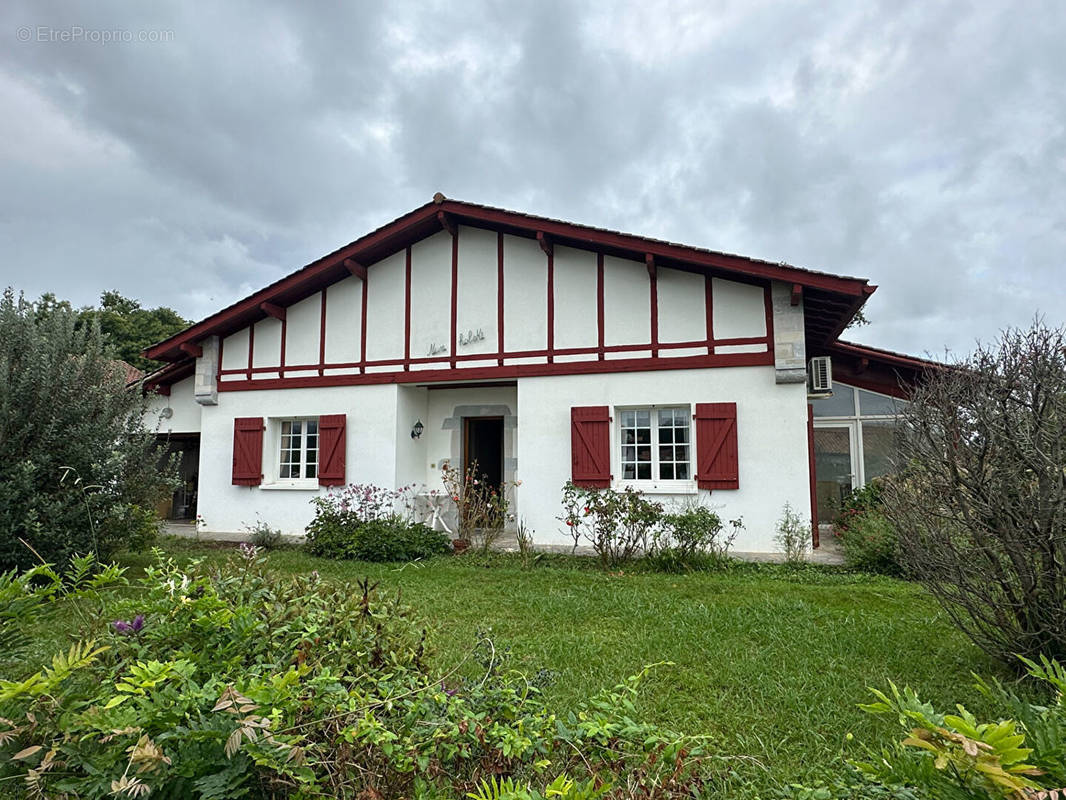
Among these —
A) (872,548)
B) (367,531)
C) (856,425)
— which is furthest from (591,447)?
(856,425)

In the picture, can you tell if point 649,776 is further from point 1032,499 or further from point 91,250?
point 91,250

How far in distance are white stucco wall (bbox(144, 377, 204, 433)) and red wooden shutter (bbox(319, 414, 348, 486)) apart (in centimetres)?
350

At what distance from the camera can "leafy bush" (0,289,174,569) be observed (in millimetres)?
5570

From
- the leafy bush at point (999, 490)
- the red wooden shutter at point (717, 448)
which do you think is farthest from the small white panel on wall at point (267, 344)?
the leafy bush at point (999, 490)

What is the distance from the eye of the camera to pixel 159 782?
129cm

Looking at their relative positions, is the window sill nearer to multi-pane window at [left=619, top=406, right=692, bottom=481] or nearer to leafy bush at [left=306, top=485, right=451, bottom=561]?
multi-pane window at [left=619, top=406, right=692, bottom=481]

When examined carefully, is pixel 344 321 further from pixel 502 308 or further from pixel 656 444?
pixel 656 444

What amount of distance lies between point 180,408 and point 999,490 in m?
13.0

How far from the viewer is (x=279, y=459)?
10.5 meters

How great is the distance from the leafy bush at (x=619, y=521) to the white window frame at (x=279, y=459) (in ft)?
15.8

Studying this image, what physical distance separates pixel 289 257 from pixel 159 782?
29.8 metres

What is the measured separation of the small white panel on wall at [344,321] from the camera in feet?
33.0

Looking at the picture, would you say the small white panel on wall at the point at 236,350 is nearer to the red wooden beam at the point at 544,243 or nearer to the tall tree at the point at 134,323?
the red wooden beam at the point at 544,243

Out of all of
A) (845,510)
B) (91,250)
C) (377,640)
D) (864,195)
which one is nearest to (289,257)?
(91,250)
